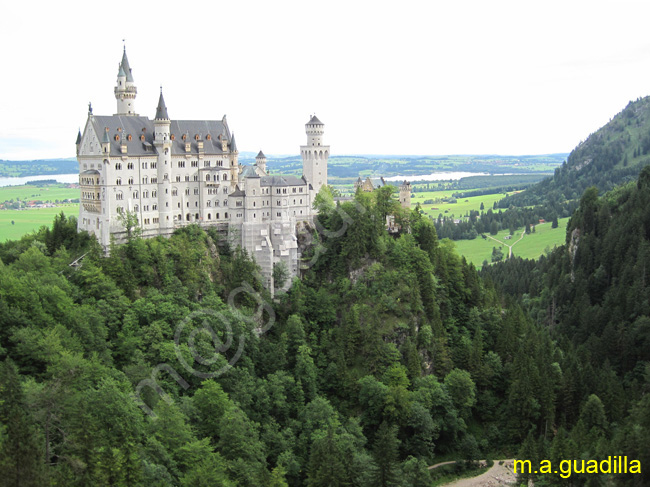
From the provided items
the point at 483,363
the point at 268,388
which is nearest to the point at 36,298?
the point at 268,388

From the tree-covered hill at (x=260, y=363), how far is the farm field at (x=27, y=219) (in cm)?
4076

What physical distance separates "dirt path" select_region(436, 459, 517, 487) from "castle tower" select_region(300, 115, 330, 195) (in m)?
45.0

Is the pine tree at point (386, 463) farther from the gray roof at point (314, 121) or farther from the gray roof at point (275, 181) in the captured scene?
the gray roof at point (314, 121)

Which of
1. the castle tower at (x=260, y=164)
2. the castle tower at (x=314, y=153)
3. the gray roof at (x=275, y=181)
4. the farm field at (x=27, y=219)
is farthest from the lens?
the farm field at (x=27, y=219)

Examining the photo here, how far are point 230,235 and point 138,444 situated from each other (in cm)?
3816

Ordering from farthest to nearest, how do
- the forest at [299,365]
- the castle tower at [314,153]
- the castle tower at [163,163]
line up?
the castle tower at [314,153]
the castle tower at [163,163]
the forest at [299,365]

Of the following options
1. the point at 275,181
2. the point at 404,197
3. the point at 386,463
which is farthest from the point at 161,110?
Result: the point at 386,463

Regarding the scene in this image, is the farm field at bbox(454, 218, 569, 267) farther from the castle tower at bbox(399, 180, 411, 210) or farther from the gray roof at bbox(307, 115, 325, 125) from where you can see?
the gray roof at bbox(307, 115, 325, 125)

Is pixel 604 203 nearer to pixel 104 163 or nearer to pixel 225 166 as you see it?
pixel 225 166

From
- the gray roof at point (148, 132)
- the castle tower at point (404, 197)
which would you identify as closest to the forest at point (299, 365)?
the castle tower at point (404, 197)

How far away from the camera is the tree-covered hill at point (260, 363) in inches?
2237

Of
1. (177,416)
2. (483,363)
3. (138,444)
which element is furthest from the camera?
(483,363)

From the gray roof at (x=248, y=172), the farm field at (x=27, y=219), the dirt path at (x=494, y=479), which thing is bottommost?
the dirt path at (x=494, y=479)

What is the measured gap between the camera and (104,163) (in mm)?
81875
